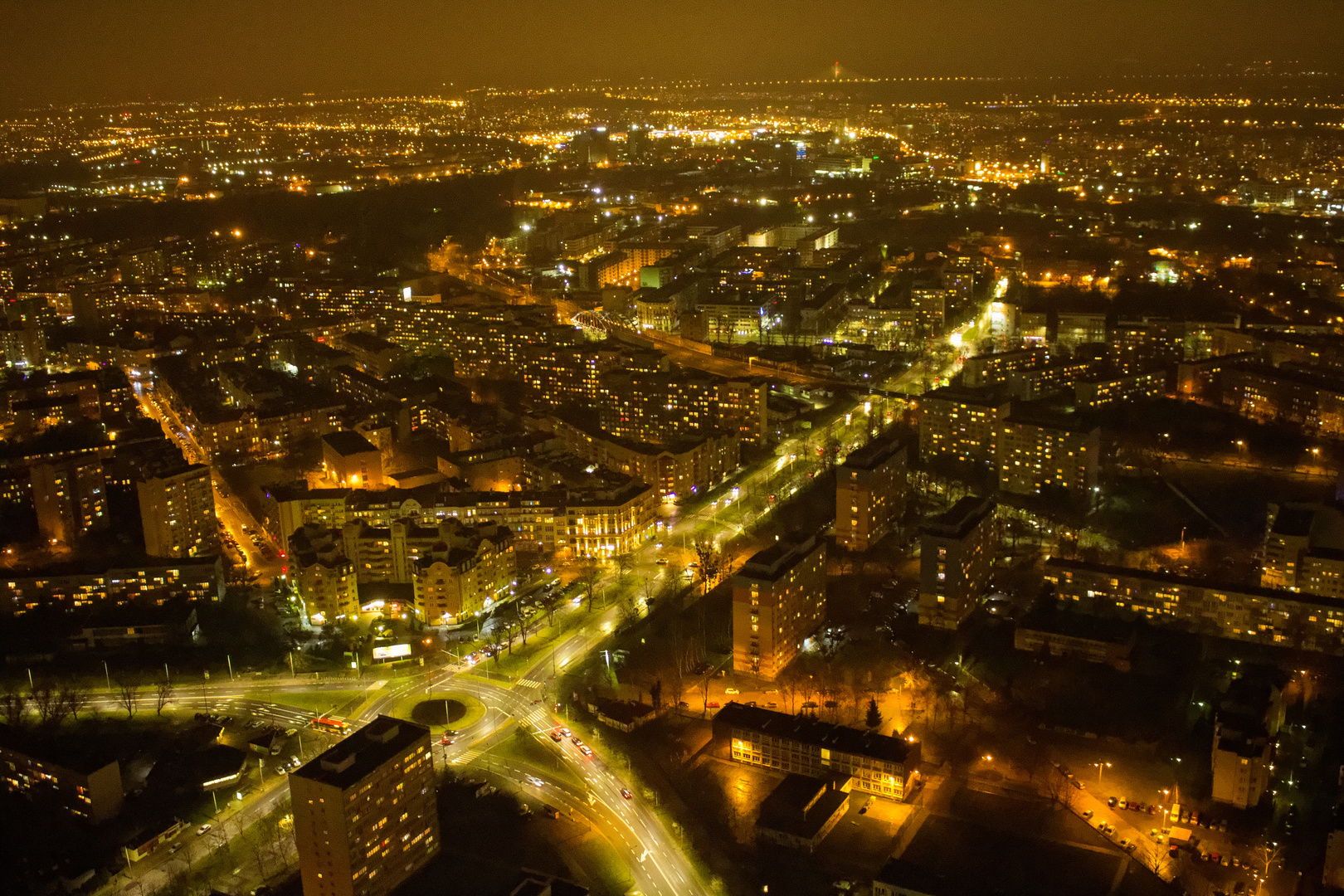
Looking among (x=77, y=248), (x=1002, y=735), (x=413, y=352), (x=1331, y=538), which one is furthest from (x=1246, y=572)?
(x=77, y=248)

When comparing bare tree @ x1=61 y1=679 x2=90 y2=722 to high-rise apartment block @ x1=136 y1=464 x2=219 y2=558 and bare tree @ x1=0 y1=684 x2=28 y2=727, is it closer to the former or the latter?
bare tree @ x1=0 y1=684 x2=28 y2=727

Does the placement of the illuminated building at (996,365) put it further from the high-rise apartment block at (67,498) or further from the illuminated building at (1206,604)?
the high-rise apartment block at (67,498)

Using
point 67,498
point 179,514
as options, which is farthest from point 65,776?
point 67,498

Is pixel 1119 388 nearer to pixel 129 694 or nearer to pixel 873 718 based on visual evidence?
pixel 873 718

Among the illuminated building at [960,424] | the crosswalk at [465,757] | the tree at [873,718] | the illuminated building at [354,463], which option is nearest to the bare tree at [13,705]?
the crosswalk at [465,757]

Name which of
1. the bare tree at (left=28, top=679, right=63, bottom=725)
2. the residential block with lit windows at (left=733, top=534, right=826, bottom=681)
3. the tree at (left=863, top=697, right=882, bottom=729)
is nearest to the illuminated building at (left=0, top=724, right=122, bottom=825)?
the bare tree at (left=28, top=679, right=63, bottom=725)

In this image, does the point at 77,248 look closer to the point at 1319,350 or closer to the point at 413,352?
the point at 413,352

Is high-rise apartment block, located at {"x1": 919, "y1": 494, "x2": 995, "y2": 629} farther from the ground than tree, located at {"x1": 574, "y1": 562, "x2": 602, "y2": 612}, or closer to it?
farther from the ground
